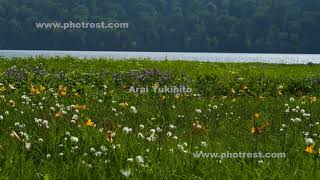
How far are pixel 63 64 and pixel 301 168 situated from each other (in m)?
25.1

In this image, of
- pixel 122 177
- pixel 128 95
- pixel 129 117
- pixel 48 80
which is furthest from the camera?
pixel 48 80

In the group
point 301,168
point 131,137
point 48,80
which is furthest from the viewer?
point 48,80

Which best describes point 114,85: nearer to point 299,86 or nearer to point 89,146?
point 299,86

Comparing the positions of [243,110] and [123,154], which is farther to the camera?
[243,110]

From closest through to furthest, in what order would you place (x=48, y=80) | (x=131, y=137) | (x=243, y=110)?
(x=131, y=137)
(x=243, y=110)
(x=48, y=80)

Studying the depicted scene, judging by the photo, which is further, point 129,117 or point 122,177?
point 129,117

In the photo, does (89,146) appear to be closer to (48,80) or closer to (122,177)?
(122,177)

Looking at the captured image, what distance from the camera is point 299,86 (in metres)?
20.8

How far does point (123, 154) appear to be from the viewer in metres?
7.04

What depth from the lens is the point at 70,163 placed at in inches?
275

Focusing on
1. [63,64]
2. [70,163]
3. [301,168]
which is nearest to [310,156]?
[301,168]

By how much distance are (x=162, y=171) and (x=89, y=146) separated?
1.57 metres

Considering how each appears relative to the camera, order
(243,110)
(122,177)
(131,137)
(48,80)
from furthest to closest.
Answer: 1. (48,80)
2. (243,110)
3. (131,137)
4. (122,177)

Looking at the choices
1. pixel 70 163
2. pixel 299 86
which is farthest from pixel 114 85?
pixel 70 163
